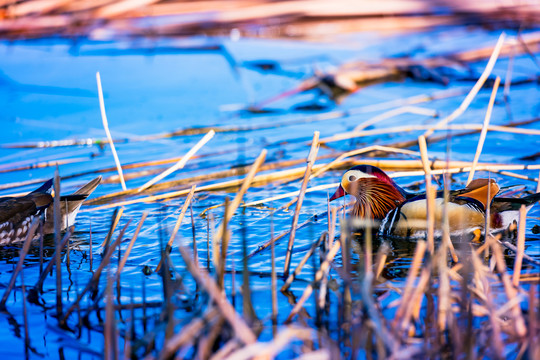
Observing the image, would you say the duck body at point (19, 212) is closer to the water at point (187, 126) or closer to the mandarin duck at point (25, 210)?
the mandarin duck at point (25, 210)

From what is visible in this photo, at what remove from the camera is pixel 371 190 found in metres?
5.23

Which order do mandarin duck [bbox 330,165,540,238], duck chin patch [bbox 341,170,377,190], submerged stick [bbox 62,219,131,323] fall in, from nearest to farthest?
submerged stick [bbox 62,219,131,323]
mandarin duck [bbox 330,165,540,238]
duck chin patch [bbox 341,170,377,190]

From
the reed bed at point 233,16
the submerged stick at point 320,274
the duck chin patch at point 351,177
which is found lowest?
the submerged stick at point 320,274

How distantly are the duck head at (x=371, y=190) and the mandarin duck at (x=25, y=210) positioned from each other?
195cm

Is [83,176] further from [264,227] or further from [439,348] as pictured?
[439,348]

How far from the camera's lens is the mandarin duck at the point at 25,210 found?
486cm

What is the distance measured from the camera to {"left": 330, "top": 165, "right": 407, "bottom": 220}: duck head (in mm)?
4859

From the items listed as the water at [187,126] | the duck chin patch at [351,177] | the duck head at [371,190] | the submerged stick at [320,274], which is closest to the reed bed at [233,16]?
the water at [187,126]

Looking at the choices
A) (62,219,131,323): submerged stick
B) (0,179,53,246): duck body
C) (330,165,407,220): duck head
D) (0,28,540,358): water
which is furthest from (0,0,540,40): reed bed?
(62,219,131,323): submerged stick

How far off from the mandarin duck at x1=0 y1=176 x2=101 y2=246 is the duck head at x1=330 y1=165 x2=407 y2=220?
76.6 inches

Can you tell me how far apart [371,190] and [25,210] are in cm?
263

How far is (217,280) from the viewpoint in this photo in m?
2.64

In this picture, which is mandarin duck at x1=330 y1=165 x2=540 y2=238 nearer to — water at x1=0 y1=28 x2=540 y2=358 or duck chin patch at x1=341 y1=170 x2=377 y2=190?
duck chin patch at x1=341 y1=170 x2=377 y2=190

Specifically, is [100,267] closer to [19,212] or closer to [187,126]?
[19,212]
